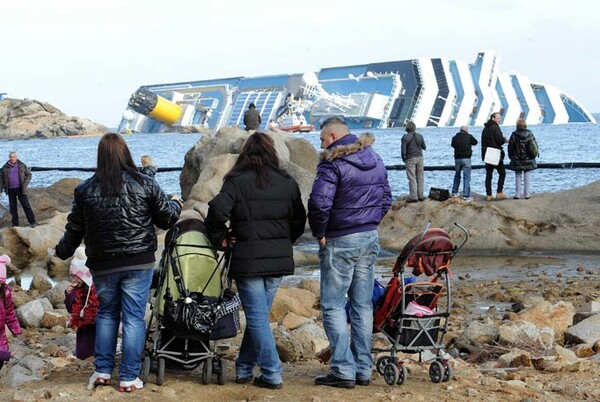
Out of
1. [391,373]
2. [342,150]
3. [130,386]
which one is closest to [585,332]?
[391,373]

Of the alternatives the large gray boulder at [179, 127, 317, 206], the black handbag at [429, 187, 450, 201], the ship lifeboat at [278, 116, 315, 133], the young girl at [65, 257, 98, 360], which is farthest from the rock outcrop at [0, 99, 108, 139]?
the young girl at [65, 257, 98, 360]

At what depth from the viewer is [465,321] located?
10.2m

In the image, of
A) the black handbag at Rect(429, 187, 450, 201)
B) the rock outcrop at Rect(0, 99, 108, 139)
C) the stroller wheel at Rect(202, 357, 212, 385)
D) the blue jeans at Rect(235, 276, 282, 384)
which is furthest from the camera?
the rock outcrop at Rect(0, 99, 108, 139)

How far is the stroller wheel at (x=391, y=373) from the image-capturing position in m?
6.25

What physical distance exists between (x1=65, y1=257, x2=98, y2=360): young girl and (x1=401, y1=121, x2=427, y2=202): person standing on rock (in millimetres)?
12109

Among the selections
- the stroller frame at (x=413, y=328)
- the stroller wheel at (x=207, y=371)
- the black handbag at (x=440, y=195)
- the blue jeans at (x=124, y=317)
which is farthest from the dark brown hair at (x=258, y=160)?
the black handbag at (x=440, y=195)

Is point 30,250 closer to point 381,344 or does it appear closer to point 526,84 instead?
point 381,344

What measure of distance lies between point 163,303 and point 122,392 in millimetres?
583

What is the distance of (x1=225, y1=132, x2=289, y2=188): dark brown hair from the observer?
19.9 ft

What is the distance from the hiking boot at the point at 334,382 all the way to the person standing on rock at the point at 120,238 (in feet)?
3.65

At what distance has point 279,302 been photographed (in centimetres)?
1048

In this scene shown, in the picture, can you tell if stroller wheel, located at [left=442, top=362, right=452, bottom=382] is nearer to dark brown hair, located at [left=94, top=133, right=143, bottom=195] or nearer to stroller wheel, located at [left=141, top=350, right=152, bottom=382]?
stroller wheel, located at [left=141, top=350, right=152, bottom=382]

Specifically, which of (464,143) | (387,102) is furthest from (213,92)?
(464,143)

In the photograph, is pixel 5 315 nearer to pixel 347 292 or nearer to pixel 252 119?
pixel 347 292
